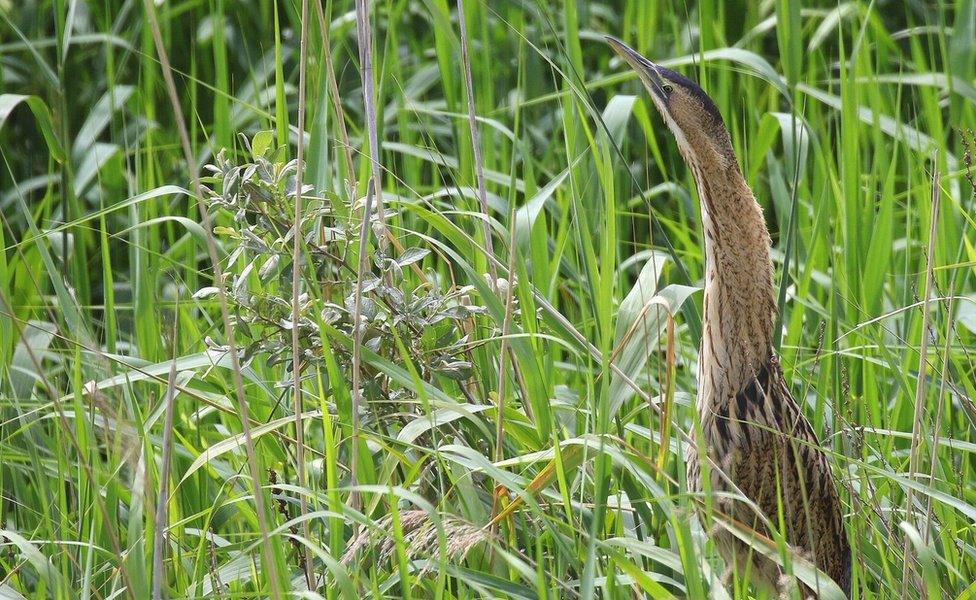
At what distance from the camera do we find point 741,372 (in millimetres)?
2117

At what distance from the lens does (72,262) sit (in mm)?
3035

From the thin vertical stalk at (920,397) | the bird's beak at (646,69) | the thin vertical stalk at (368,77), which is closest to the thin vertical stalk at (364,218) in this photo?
the thin vertical stalk at (368,77)

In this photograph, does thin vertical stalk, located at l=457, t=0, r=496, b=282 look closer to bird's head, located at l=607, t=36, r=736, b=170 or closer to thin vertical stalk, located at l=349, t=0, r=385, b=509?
thin vertical stalk, located at l=349, t=0, r=385, b=509

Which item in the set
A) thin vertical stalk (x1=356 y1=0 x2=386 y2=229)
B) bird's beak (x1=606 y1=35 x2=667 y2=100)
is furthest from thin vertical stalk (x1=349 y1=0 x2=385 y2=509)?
bird's beak (x1=606 y1=35 x2=667 y2=100)

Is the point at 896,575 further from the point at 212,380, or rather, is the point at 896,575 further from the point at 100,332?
the point at 100,332

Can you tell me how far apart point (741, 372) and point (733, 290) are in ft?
0.44

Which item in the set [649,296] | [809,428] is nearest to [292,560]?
[649,296]

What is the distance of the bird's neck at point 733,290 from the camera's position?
2102 millimetres

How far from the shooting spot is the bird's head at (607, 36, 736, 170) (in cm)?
214

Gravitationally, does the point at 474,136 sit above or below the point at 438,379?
above

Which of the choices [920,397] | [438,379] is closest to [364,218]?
[438,379]

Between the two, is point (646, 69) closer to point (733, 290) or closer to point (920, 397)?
point (733, 290)

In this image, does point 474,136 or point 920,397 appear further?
point 474,136

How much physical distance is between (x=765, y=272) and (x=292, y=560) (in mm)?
900
